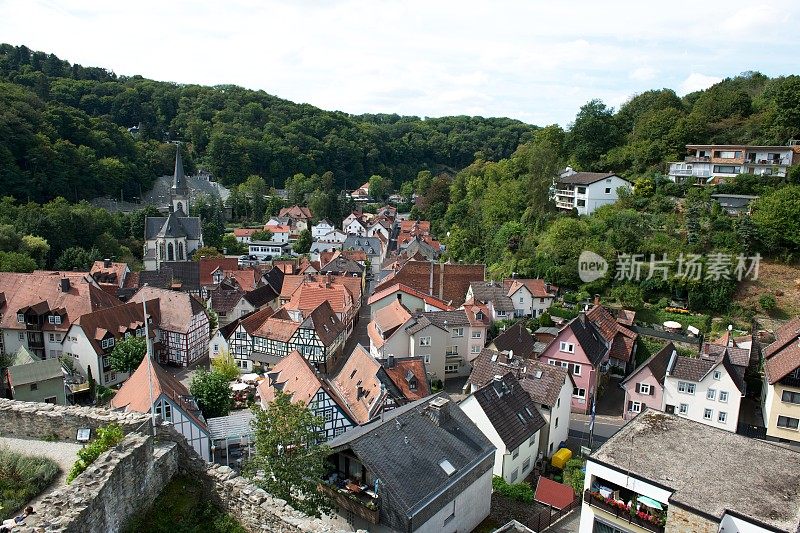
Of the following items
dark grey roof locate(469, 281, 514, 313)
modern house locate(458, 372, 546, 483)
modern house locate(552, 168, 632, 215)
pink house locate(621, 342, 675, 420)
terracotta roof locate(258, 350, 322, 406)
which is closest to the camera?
modern house locate(458, 372, 546, 483)

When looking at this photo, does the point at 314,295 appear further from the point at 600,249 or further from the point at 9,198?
the point at 9,198

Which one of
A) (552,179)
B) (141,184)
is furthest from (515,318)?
(141,184)

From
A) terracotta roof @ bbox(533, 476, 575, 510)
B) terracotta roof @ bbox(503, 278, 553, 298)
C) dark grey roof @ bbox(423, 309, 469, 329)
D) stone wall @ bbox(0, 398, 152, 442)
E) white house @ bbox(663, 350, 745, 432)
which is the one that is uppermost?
stone wall @ bbox(0, 398, 152, 442)

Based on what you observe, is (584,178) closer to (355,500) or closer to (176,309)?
(176,309)

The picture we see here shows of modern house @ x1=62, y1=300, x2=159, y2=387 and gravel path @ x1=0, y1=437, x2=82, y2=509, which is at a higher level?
gravel path @ x1=0, y1=437, x2=82, y2=509

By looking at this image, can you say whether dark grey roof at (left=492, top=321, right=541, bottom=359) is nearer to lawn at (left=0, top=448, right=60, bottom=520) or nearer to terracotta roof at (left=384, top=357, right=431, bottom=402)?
terracotta roof at (left=384, top=357, right=431, bottom=402)

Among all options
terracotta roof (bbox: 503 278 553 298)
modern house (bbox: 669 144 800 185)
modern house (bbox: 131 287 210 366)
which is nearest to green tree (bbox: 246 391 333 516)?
modern house (bbox: 131 287 210 366)

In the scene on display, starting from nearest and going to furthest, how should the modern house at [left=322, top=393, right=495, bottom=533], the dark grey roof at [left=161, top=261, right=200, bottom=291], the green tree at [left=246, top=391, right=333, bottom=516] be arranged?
the green tree at [left=246, top=391, right=333, bottom=516]
the modern house at [left=322, top=393, right=495, bottom=533]
the dark grey roof at [left=161, top=261, right=200, bottom=291]
